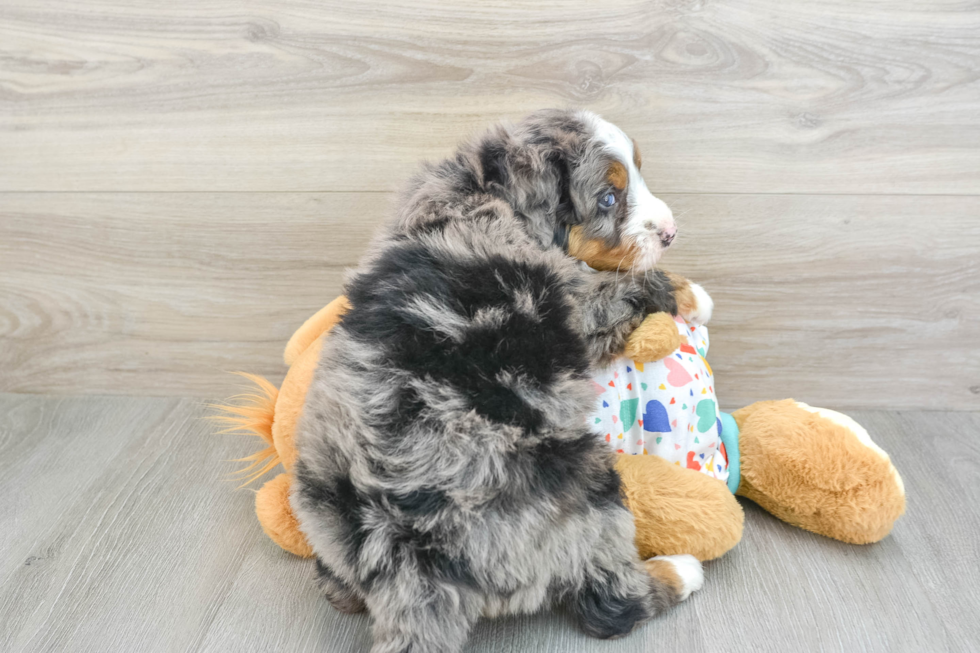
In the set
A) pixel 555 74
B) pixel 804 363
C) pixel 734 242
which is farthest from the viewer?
pixel 804 363

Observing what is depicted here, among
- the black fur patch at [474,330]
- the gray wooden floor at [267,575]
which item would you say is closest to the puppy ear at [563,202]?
the black fur patch at [474,330]

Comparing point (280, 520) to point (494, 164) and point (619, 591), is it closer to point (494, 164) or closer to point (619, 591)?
point (619, 591)

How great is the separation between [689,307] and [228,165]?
1221mm

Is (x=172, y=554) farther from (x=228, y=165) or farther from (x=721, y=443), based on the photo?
(x=721, y=443)

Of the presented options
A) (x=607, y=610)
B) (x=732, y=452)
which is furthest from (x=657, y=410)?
(x=607, y=610)

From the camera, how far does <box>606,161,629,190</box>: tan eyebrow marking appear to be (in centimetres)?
123

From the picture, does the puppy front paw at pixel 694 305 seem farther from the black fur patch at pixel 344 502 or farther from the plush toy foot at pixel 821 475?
the black fur patch at pixel 344 502

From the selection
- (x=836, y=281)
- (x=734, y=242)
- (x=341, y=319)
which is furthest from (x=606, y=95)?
(x=341, y=319)

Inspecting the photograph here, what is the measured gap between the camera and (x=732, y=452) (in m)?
1.44

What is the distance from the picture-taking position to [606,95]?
1.61m

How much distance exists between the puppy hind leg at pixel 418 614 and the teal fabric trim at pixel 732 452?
0.70 meters

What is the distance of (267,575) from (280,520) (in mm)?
121

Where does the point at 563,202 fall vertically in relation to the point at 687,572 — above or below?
above

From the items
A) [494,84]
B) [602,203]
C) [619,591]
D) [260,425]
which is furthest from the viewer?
[494,84]
